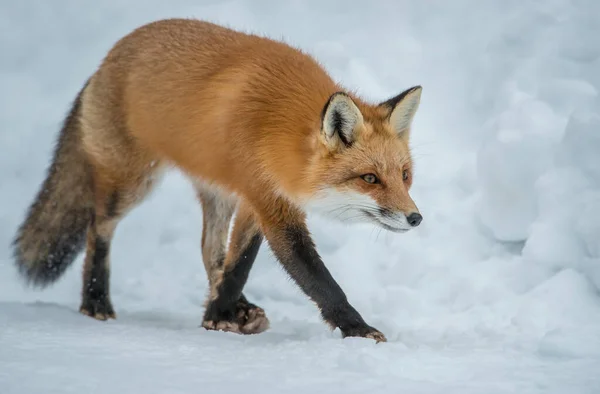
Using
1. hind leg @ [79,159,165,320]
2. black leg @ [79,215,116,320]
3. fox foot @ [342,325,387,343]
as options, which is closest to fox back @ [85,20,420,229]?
hind leg @ [79,159,165,320]

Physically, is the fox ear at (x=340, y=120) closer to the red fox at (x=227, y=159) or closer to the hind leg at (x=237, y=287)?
the red fox at (x=227, y=159)

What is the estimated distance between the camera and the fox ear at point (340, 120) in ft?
11.8

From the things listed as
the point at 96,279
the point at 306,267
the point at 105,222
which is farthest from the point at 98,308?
the point at 306,267

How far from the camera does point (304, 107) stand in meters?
4.01

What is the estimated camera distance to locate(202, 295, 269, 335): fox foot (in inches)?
178

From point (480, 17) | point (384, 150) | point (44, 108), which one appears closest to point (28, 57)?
point (44, 108)

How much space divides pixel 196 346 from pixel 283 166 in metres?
1.03

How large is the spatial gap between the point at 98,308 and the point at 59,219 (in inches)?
28.2

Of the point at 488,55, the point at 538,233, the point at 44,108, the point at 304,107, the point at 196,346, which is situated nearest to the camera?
the point at 196,346

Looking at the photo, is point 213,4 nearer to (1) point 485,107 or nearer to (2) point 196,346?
(1) point 485,107

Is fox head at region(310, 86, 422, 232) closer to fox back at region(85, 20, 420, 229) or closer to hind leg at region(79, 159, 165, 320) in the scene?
fox back at region(85, 20, 420, 229)

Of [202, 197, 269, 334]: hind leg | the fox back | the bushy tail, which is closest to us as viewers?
the fox back

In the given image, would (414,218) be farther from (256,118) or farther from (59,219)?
(59,219)

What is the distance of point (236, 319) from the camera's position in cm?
459
